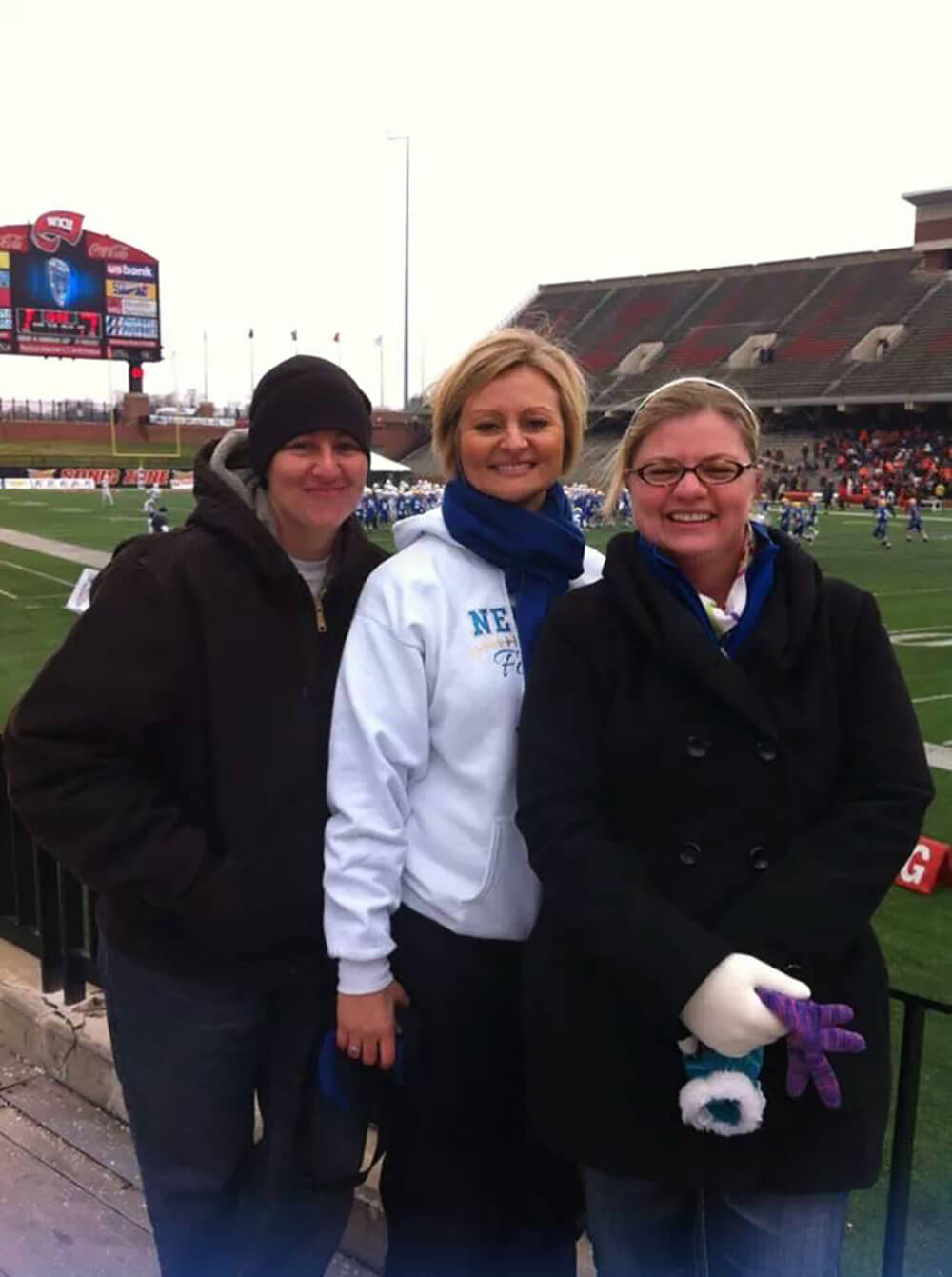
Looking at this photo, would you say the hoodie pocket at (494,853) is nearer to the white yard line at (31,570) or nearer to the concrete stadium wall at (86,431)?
the white yard line at (31,570)

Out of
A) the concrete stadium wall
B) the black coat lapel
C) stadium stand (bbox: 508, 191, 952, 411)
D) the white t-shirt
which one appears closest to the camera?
the black coat lapel

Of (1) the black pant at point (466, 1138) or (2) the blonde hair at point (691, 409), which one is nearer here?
(2) the blonde hair at point (691, 409)

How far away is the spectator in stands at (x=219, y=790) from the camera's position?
1898 mm

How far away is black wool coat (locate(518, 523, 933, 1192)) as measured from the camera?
1.59 metres

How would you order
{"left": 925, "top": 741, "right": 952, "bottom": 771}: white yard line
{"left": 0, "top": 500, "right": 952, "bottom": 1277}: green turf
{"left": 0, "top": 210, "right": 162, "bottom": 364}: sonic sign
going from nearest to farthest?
{"left": 0, "top": 500, "right": 952, "bottom": 1277}: green turf < {"left": 925, "top": 741, "right": 952, "bottom": 771}: white yard line < {"left": 0, "top": 210, "right": 162, "bottom": 364}: sonic sign

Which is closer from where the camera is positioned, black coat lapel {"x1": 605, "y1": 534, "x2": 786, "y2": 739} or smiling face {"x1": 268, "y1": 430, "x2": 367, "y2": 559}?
black coat lapel {"x1": 605, "y1": 534, "x2": 786, "y2": 739}

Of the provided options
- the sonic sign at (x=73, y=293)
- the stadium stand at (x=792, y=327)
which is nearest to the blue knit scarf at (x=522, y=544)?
the stadium stand at (x=792, y=327)

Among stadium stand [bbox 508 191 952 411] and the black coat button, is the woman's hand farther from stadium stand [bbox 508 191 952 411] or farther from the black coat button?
stadium stand [bbox 508 191 952 411]

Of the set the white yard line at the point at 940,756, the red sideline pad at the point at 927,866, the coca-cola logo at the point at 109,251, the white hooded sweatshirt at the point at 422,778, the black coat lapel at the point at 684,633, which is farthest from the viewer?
the coca-cola logo at the point at 109,251

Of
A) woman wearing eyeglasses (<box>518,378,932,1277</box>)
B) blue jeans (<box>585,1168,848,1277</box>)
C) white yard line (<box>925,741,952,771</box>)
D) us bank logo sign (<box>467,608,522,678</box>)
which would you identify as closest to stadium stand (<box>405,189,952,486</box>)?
white yard line (<box>925,741,952,771</box>)

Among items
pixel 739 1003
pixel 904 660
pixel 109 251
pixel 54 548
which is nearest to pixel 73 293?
pixel 109 251

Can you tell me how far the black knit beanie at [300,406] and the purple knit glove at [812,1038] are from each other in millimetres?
1163

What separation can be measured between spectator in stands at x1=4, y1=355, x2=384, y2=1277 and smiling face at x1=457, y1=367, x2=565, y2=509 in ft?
0.70

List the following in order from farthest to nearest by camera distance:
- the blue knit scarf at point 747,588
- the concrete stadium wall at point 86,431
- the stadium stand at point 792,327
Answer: the concrete stadium wall at point 86,431 < the stadium stand at point 792,327 < the blue knit scarf at point 747,588
